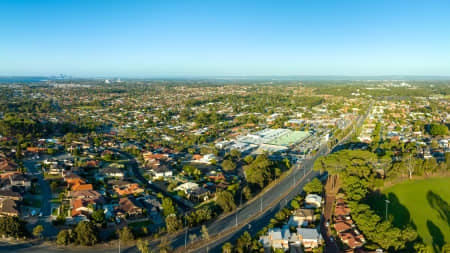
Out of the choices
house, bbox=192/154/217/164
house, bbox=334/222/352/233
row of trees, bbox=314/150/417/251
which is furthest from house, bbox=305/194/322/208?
house, bbox=192/154/217/164

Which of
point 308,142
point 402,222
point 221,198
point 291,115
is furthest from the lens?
point 291,115

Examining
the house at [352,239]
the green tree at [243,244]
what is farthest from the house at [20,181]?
the house at [352,239]

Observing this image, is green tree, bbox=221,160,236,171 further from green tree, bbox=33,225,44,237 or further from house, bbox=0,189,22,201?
house, bbox=0,189,22,201

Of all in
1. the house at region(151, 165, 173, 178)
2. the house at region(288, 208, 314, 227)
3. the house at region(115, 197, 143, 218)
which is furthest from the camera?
the house at region(151, 165, 173, 178)

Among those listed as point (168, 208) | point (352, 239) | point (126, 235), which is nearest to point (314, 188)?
point (352, 239)

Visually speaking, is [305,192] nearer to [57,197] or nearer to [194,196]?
[194,196]

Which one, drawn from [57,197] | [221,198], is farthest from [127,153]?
[221,198]

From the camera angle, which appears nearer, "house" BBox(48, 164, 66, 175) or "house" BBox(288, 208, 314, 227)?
"house" BBox(288, 208, 314, 227)

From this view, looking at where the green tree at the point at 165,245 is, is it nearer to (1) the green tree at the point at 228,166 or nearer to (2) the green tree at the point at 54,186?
(2) the green tree at the point at 54,186
